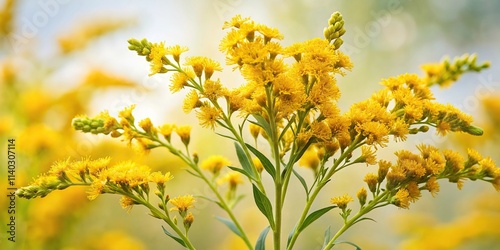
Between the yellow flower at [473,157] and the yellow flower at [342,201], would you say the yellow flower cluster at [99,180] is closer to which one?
the yellow flower at [342,201]

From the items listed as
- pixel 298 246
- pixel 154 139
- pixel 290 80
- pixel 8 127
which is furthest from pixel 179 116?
pixel 290 80

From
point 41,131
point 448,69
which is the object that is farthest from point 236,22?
point 41,131

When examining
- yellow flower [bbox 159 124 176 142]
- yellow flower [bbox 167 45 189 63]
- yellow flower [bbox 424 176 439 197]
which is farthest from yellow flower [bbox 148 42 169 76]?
yellow flower [bbox 424 176 439 197]

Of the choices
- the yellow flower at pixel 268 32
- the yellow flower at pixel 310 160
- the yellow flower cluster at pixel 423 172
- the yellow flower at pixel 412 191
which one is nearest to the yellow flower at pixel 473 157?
the yellow flower cluster at pixel 423 172

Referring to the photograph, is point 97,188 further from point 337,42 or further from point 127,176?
point 337,42

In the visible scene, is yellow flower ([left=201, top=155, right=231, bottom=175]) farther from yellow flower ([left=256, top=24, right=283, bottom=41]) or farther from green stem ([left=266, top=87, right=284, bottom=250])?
yellow flower ([left=256, top=24, right=283, bottom=41])

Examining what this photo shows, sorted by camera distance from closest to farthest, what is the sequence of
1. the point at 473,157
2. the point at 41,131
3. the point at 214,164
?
1. the point at 473,157
2. the point at 214,164
3. the point at 41,131
